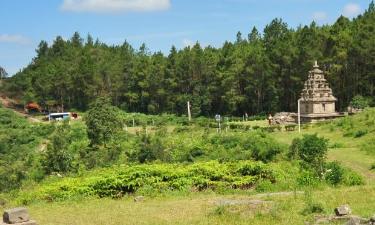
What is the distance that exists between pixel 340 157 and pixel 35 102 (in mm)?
68648

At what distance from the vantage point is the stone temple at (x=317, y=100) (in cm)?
4806

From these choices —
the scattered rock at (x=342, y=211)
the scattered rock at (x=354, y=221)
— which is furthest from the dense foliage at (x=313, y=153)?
the scattered rock at (x=354, y=221)

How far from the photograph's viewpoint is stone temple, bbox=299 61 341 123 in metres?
48.1

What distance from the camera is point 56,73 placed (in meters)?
84.1

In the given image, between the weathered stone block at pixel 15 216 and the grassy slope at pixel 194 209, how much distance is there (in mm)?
1296

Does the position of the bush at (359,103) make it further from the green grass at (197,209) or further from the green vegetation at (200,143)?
the green grass at (197,209)

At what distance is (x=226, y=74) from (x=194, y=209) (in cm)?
5110

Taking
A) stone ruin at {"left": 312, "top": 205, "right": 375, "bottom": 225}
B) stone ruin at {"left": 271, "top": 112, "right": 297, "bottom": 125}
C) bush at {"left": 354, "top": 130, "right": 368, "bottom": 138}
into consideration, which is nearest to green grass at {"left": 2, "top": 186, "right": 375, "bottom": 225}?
stone ruin at {"left": 312, "top": 205, "right": 375, "bottom": 225}

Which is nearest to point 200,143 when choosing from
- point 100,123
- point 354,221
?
point 100,123

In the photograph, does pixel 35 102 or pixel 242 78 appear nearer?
pixel 242 78

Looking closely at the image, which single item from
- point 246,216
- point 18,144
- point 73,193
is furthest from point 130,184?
point 18,144

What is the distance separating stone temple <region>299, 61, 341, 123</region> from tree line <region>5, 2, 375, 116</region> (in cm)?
879

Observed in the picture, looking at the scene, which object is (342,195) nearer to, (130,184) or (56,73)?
(130,184)

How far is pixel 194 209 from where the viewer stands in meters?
16.4
